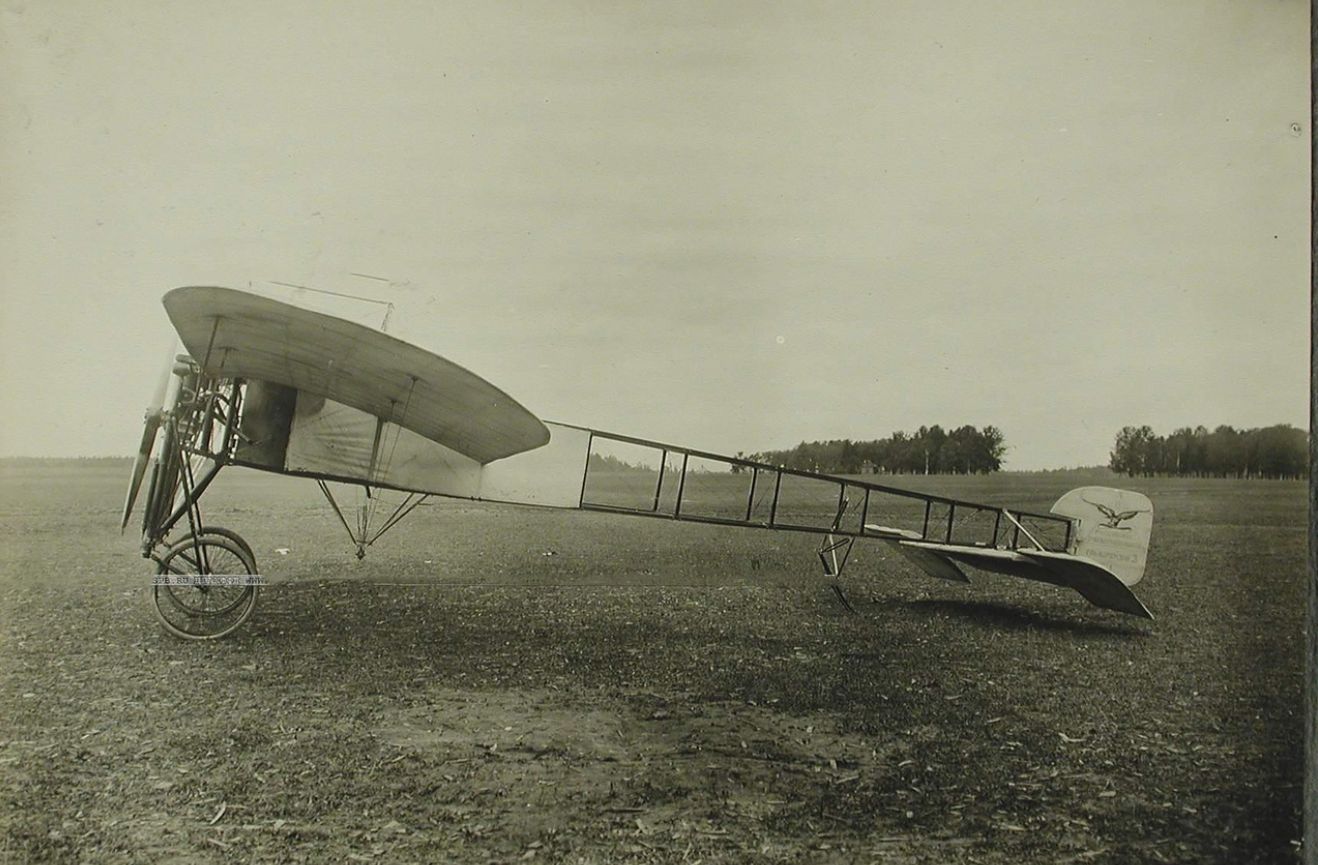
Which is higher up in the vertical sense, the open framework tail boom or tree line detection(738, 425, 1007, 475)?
tree line detection(738, 425, 1007, 475)

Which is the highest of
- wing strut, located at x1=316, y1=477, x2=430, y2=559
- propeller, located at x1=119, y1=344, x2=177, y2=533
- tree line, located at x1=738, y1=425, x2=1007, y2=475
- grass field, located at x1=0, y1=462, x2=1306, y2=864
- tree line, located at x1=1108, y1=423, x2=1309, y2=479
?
tree line, located at x1=1108, y1=423, x2=1309, y2=479

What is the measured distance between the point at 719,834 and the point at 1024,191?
2068 mm

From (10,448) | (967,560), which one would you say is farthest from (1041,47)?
(10,448)

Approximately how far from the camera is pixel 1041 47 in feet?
8.05

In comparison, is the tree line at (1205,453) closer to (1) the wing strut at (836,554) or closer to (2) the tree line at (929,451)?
(2) the tree line at (929,451)

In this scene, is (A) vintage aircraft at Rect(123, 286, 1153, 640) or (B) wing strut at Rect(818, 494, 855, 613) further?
(B) wing strut at Rect(818, 494, 855, 613)

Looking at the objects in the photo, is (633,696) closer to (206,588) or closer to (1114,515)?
(206,588)

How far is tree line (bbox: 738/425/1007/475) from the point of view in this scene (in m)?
2.41

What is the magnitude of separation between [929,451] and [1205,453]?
2.91 ft

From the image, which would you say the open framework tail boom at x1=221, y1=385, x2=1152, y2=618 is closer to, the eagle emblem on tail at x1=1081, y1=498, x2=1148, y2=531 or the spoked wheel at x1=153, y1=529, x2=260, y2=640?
the eagle emblem on tail at x1=1081, y1=498, x2=1148, y2=531

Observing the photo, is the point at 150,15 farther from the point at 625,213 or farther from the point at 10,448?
the point at 625,213

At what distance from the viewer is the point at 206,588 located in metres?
2.02

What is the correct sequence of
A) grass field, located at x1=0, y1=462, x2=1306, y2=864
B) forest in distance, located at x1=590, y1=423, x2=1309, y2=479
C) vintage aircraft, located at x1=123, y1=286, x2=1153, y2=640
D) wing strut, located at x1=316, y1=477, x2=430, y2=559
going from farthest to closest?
1. forest in distance, located at x1=590, y1=423, x2=1309, y2=479
2. wing strut, located at x1=316, y1=477, x2=430, y2=559
3. vintage aircraft, located at x1=123, y1=286, x2=1153, y2=640
4. grass field, located at x1=0, y1=462, x2=1306, y2=864

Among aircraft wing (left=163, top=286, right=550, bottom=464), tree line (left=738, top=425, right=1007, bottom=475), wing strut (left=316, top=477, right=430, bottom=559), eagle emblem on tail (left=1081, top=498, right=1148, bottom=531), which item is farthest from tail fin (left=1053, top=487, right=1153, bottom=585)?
wing strut (left=316, top=477, right=430, bottom=559)
